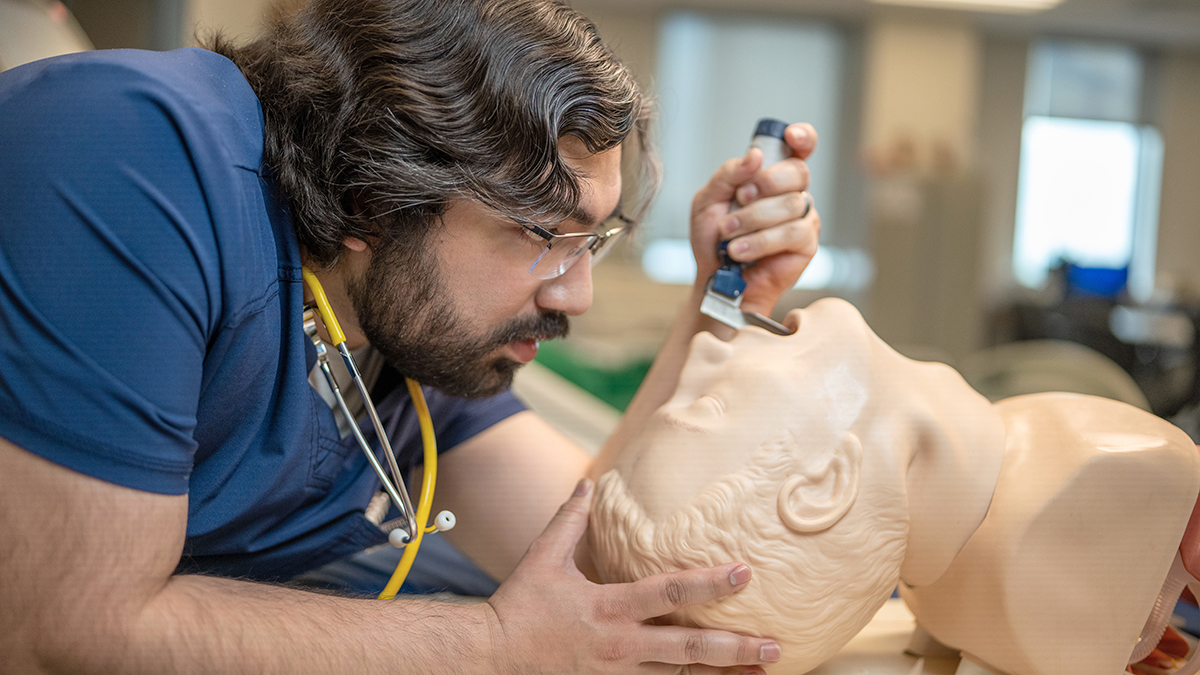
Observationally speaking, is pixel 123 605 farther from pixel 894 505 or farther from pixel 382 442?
pixel 894 505

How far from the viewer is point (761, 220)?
3.90ft

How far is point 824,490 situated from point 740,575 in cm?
13

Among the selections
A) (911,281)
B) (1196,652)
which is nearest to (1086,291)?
(911,281)

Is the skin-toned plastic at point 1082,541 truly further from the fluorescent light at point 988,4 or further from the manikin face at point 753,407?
the fluorescent light at point 988,4

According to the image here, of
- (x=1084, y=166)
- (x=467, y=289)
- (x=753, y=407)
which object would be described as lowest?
(x=753, y=407)

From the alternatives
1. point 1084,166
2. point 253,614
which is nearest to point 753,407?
point 253,614

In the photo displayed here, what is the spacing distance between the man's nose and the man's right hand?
0.38 meters

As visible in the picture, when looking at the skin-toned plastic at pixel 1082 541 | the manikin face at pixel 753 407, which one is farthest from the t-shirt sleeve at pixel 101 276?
the skin-toned plastic at pixel 1082 541

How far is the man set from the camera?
0.76m

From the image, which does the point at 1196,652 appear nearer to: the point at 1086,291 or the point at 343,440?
the point at 343,440

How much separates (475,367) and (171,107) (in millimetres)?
501

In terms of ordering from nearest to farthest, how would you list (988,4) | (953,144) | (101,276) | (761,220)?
(101,276) → (761,220) → (988,4) → (953,144)

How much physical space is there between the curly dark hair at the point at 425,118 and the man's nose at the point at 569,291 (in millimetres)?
107

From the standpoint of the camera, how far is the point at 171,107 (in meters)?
0.81
